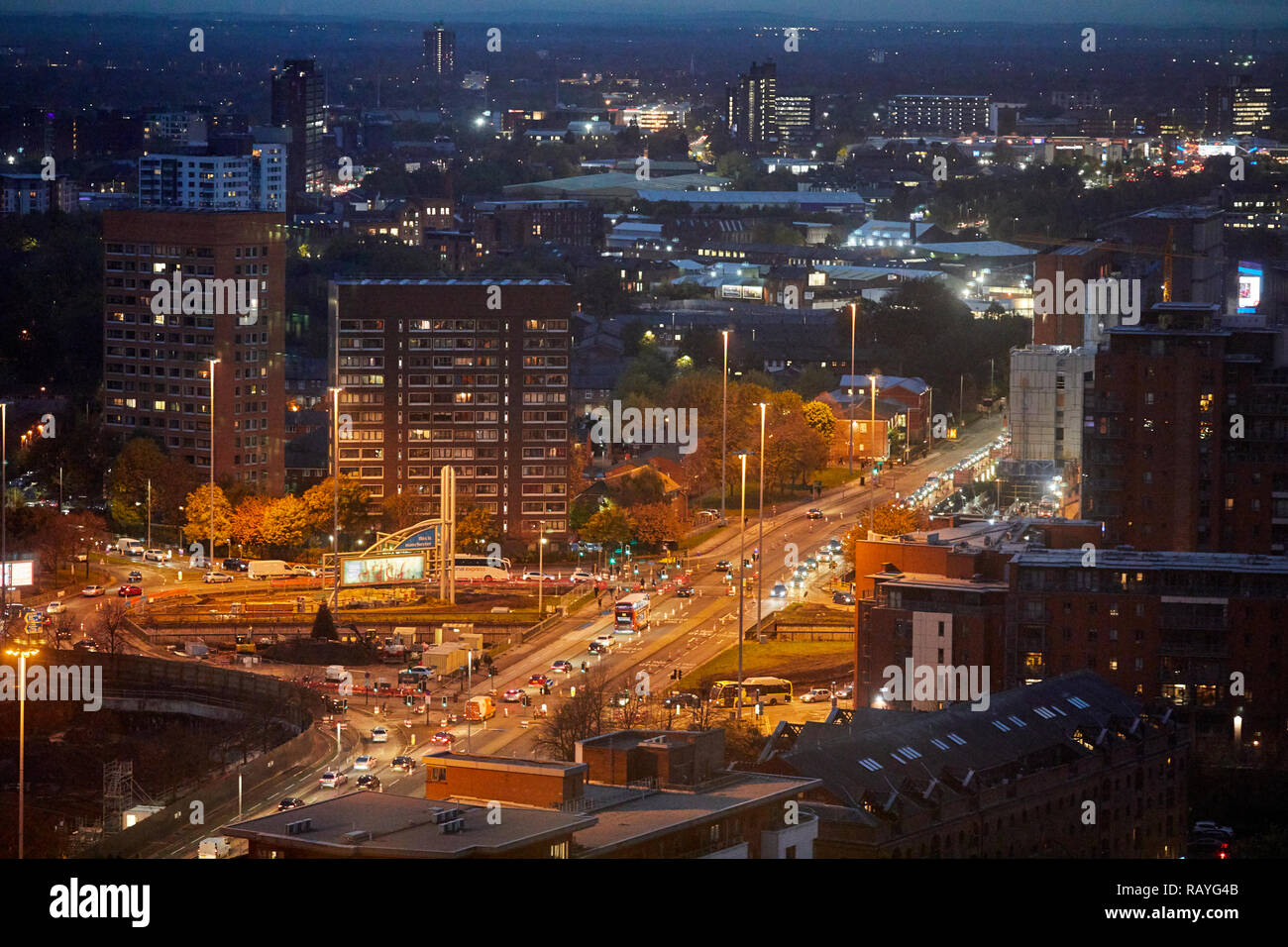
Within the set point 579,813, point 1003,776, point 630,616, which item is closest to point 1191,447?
point 630,616

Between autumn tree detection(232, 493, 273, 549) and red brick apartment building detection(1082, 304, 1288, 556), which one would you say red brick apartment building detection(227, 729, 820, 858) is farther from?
autumn tree detection(232, 493, 273, 549)

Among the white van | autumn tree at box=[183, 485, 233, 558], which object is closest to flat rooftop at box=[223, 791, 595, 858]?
the white van

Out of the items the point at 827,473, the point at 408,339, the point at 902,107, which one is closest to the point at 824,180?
the point at 902,107
